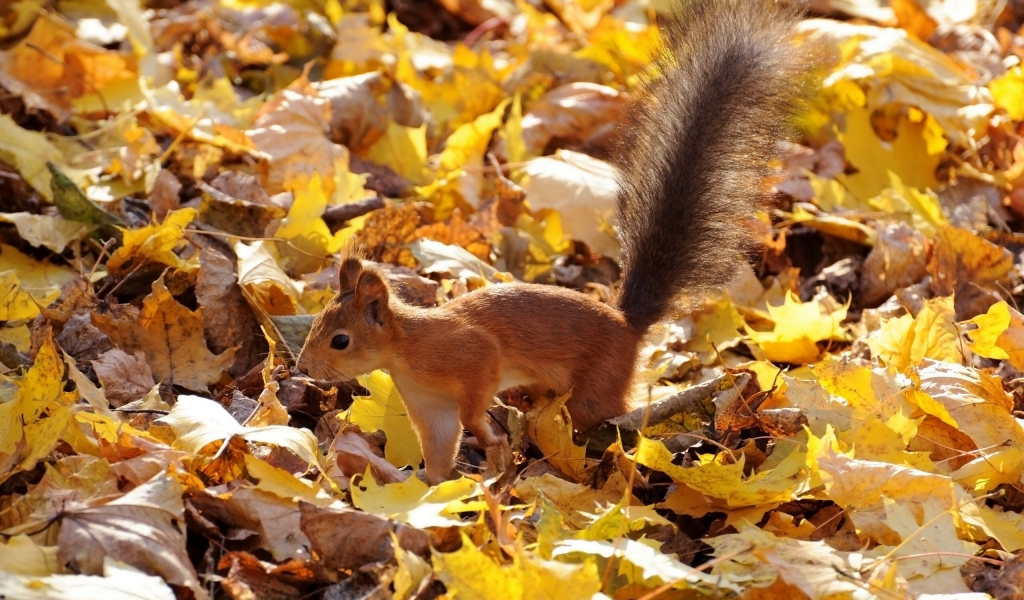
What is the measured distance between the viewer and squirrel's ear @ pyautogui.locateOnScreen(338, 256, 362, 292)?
200cm

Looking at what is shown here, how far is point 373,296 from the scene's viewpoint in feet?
6.56

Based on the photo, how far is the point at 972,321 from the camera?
212cm

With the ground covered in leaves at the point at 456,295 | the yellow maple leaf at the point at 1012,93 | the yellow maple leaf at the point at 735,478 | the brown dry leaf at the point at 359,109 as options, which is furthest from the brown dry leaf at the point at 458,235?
the yellow maple leaf at the point at 1012,93

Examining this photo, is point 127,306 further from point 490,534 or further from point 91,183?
point 490,534

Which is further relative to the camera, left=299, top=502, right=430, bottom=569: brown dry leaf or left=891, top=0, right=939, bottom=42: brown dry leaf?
left=891, top=0, right=939, bottom=42: brown dry leaf

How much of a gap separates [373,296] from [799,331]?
3.17ft

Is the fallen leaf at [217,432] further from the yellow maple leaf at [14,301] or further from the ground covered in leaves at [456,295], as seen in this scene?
the yellow maple leaf at [14,301]

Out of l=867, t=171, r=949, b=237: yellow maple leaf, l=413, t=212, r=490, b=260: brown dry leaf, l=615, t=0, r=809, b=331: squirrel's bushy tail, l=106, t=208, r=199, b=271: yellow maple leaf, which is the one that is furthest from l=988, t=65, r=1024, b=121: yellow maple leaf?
l=106, t=208, r=199, b=271: yellow maple leaf

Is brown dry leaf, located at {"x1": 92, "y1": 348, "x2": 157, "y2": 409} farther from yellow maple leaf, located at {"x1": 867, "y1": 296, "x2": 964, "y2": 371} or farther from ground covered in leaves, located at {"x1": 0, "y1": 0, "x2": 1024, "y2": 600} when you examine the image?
yellow maple leaf, located at {"x1": 867, "y1": 296, "x2": 964, "y2": 371}

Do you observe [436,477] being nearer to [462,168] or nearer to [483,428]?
[483,428]

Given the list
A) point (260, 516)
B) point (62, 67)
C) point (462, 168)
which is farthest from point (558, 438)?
point (62, 67)

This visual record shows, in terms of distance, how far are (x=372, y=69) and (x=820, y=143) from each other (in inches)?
57.3

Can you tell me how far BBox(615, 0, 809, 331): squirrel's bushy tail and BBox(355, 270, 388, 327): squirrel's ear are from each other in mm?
520

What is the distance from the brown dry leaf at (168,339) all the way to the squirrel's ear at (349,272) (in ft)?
0.97
